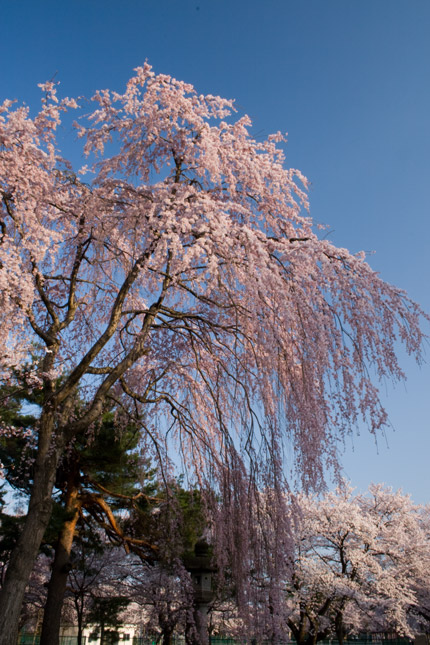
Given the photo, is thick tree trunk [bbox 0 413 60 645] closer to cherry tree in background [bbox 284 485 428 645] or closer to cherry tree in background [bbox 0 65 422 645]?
cherry tree in background [bbox 0 65 422 645]

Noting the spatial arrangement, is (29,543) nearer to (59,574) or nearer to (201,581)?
(201,581)

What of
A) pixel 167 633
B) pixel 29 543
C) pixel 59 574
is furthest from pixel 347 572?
pixel 29 543

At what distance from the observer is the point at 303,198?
738cm

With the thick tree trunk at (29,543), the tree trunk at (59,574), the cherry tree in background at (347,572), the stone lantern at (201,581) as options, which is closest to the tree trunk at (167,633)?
the cherry tree in background at (347,572)

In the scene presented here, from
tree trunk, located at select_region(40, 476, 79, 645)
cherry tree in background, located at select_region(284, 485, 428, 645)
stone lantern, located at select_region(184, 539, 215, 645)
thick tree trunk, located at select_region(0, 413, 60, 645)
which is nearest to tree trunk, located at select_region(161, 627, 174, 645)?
cherry tree in background, located at select_region(284, 485, 428, 645)

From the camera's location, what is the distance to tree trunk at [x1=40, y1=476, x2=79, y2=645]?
29.1 feet

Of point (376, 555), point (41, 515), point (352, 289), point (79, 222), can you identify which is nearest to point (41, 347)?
point (79, 222)

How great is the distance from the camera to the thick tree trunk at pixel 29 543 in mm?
5148

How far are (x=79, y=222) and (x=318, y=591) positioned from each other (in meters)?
15.3

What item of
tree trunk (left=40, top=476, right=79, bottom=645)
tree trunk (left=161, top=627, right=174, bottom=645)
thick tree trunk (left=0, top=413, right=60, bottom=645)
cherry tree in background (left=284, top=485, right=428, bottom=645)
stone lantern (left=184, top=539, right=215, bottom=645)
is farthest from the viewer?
cherry tree in background (left=284, top=485, right=428, bottom=645)

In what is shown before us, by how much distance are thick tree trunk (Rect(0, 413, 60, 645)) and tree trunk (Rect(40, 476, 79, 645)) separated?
12.6 ft

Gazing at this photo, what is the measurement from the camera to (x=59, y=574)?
9.44 meters

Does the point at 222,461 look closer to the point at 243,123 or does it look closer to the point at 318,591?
the point at 243,123

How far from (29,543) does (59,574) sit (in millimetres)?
4690
